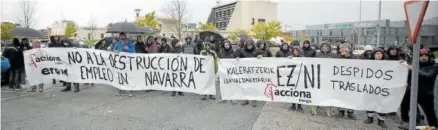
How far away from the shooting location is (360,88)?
5.80 m

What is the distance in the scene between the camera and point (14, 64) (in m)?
8.91

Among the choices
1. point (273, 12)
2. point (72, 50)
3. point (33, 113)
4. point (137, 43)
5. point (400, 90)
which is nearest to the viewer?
point (400, 90)

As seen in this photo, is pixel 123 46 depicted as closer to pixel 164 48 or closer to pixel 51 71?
pixel 164 48

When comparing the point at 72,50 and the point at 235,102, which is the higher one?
the point at 72,50

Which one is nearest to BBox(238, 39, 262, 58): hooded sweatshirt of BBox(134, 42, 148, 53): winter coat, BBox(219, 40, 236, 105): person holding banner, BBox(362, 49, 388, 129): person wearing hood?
BBox(219, 40, 236, 105): person holding banner

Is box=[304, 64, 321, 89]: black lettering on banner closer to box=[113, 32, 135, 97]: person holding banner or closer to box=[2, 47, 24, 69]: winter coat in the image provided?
box=[113, 32, 135, 97]: person holding banner

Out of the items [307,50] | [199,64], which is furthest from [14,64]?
[307,50]

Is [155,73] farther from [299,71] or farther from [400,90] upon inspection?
[400,90]

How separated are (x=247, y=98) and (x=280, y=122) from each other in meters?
1.33

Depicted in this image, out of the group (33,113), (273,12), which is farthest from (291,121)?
(273,12)

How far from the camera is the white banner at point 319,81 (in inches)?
220

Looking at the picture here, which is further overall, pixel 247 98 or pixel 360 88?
pixel 247 98

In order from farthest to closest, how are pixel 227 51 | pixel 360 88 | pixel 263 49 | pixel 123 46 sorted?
pixel 123 46 < pixel 227 51 < pixel 263 49 < pixel 360 88

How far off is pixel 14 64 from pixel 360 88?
898cm
